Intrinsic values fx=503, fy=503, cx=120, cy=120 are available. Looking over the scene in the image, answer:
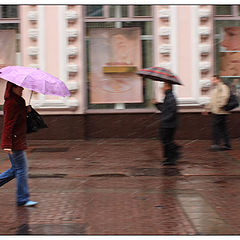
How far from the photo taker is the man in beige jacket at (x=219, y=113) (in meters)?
11.7

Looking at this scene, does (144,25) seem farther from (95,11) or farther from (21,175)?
(21,175)

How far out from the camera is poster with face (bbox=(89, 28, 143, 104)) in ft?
45.1

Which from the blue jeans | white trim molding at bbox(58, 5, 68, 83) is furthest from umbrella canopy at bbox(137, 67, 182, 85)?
white trim molding at bbox(58, 5, 68, 83)

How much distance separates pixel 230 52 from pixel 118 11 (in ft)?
10.7

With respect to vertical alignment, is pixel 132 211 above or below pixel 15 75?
below

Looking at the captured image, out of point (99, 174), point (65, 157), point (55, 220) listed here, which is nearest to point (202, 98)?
point (65, 157)

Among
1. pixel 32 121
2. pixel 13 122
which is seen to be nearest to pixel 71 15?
pixel 32 121

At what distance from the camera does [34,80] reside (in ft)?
20.3

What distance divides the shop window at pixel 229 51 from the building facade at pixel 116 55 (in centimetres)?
3

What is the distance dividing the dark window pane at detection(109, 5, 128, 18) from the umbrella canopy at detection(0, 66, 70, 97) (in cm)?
766

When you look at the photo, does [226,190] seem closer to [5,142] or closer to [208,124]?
[5,142]

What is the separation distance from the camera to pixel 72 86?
13.3 metres

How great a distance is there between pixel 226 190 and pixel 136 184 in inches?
56.3

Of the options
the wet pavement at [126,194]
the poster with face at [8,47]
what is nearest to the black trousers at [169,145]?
the wet pavement at [126,194]
